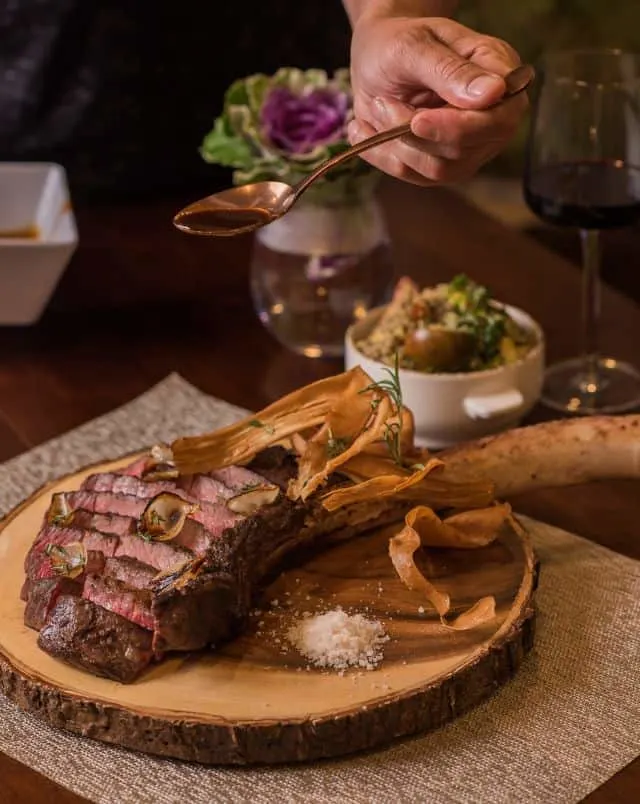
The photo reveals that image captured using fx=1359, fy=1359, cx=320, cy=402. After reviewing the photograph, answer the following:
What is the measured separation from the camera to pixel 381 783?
3.64ft

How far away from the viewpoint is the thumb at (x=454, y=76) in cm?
130

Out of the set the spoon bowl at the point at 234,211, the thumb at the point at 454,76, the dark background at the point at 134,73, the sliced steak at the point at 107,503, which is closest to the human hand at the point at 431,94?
the thumb at the point at 454,76

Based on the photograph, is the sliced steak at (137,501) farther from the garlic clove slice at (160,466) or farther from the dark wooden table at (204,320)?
the dark wooden table at (204,320)

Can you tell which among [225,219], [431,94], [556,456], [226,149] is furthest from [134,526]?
[226,149]

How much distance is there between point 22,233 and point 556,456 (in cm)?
107

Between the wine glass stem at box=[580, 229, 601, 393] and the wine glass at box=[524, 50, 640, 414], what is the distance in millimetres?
41

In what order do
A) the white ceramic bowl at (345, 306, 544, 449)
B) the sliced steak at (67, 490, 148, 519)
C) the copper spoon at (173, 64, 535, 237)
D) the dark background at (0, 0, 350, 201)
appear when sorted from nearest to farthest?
the sliced steak at (67, 490, 148, 519)
the copper spoon at (173, 64, 535, 237)
the white ceramic bowl at (345, 306, 544, 449)
the dark background at (0, 0, 350, 201)

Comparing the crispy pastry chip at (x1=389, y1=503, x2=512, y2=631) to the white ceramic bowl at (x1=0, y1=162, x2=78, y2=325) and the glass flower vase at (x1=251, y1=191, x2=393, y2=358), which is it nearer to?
the glass flower vase at (x1=251, y1=191, x2=393, y2=358)

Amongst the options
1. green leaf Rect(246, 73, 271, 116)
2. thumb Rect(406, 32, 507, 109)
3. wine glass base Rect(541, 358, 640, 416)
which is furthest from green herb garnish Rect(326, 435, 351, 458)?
green leaf Rect(246, 73, 271, 116)

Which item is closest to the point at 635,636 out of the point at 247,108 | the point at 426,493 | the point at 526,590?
the point at 526,590

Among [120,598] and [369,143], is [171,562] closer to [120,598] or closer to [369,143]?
[120,598]

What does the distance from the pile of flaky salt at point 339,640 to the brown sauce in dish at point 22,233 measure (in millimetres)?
1104

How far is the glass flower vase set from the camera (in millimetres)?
1836

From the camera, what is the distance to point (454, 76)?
1.34 m
